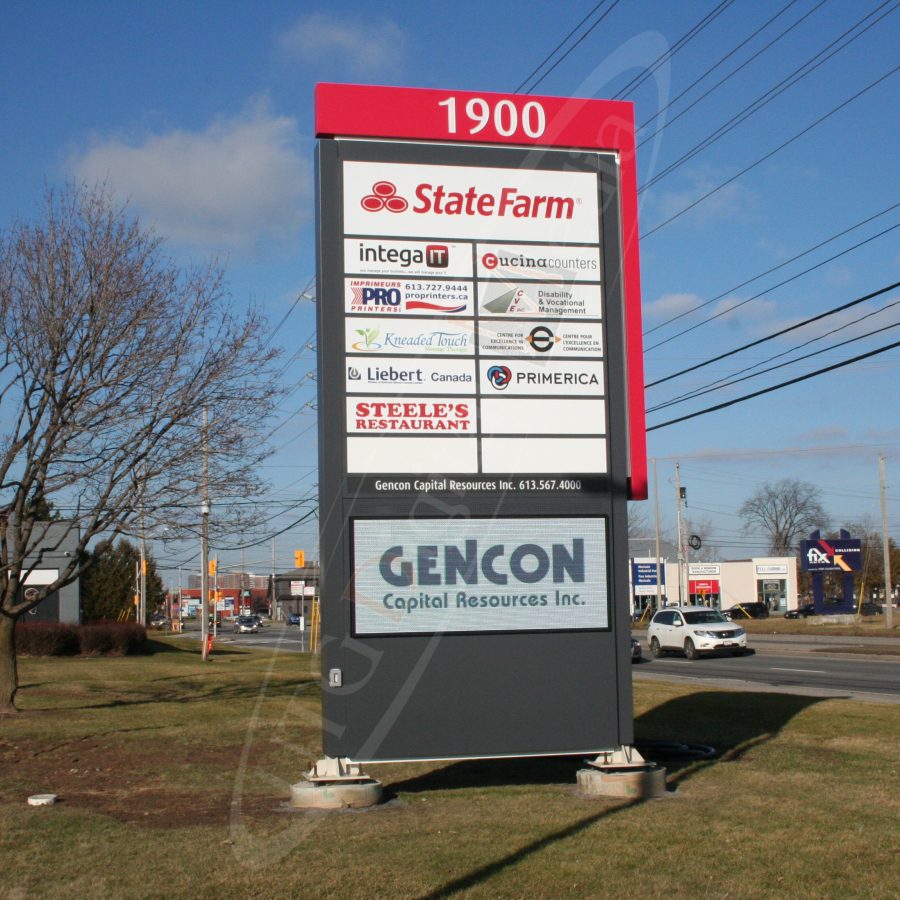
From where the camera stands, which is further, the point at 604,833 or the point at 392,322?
the point at 392,322

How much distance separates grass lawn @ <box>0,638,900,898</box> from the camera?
6.77 metres

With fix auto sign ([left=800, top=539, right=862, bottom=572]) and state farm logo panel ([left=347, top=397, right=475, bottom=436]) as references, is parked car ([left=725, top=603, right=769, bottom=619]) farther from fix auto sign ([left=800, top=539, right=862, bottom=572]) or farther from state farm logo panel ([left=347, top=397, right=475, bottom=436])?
state farm logo panel ([left=347, top=397, right=475, bottom=436])

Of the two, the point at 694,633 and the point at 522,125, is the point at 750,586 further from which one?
the point at 522,125

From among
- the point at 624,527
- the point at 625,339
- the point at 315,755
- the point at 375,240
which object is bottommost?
the point at 315,755

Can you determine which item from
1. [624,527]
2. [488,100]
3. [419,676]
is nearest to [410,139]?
[488,100]

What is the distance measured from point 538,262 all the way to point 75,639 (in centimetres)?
3368

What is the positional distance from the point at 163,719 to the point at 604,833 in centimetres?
1061

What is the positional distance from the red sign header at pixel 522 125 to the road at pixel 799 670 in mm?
12233

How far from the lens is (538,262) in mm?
10883

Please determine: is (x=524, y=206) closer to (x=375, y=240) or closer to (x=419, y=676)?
(x=375, y=240)

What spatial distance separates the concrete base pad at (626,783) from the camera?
31.9ft

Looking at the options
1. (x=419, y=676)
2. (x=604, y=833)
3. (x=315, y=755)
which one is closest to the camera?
(x=604, y=833)

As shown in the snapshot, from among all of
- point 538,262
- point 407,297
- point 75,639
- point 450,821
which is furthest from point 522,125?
point 75,639

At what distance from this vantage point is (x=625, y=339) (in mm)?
10961
